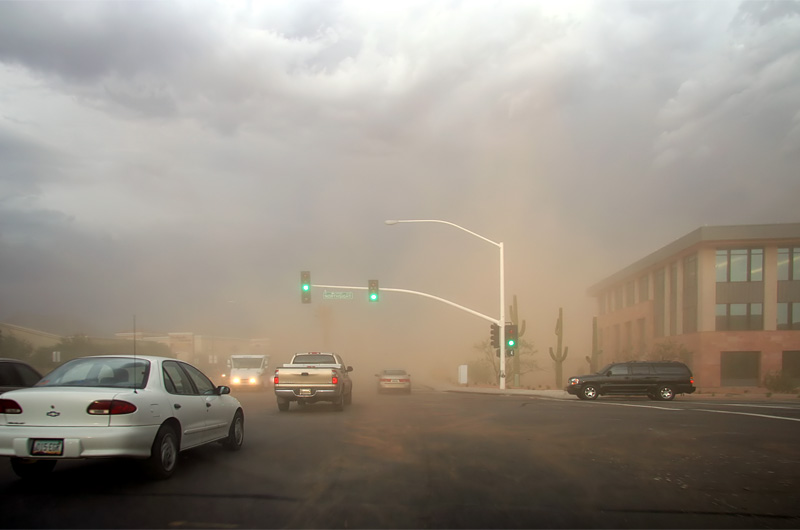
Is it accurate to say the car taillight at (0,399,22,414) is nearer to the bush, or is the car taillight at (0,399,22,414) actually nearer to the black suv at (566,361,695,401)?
the black suv at (566,361,695,401)

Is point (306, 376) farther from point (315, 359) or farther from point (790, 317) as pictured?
point (790, 317)

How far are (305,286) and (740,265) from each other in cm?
3345

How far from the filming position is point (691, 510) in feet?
22.6

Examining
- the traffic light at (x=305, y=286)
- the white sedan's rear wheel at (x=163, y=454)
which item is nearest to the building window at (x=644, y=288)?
the traffic light at (x=305, y=286)

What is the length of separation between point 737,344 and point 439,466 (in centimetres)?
4476

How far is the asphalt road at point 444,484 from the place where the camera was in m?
6.45

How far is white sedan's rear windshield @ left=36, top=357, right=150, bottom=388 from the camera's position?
8172 millimetres

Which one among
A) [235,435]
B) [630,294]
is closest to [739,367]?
[630,294]

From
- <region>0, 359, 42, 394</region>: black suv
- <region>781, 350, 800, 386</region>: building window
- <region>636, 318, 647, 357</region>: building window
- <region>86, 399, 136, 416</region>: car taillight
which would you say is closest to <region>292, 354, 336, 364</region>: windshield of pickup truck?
<region>0, 359, 42, 394</region>: black suv

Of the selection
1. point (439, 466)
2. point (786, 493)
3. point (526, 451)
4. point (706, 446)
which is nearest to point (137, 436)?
point (439, 466)

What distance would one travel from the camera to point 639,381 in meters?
28.9

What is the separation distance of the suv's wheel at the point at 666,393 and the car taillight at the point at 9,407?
27.0 meters

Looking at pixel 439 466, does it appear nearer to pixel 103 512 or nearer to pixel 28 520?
pixel 103 512

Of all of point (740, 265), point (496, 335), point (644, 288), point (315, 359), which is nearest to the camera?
point (315, 359)
